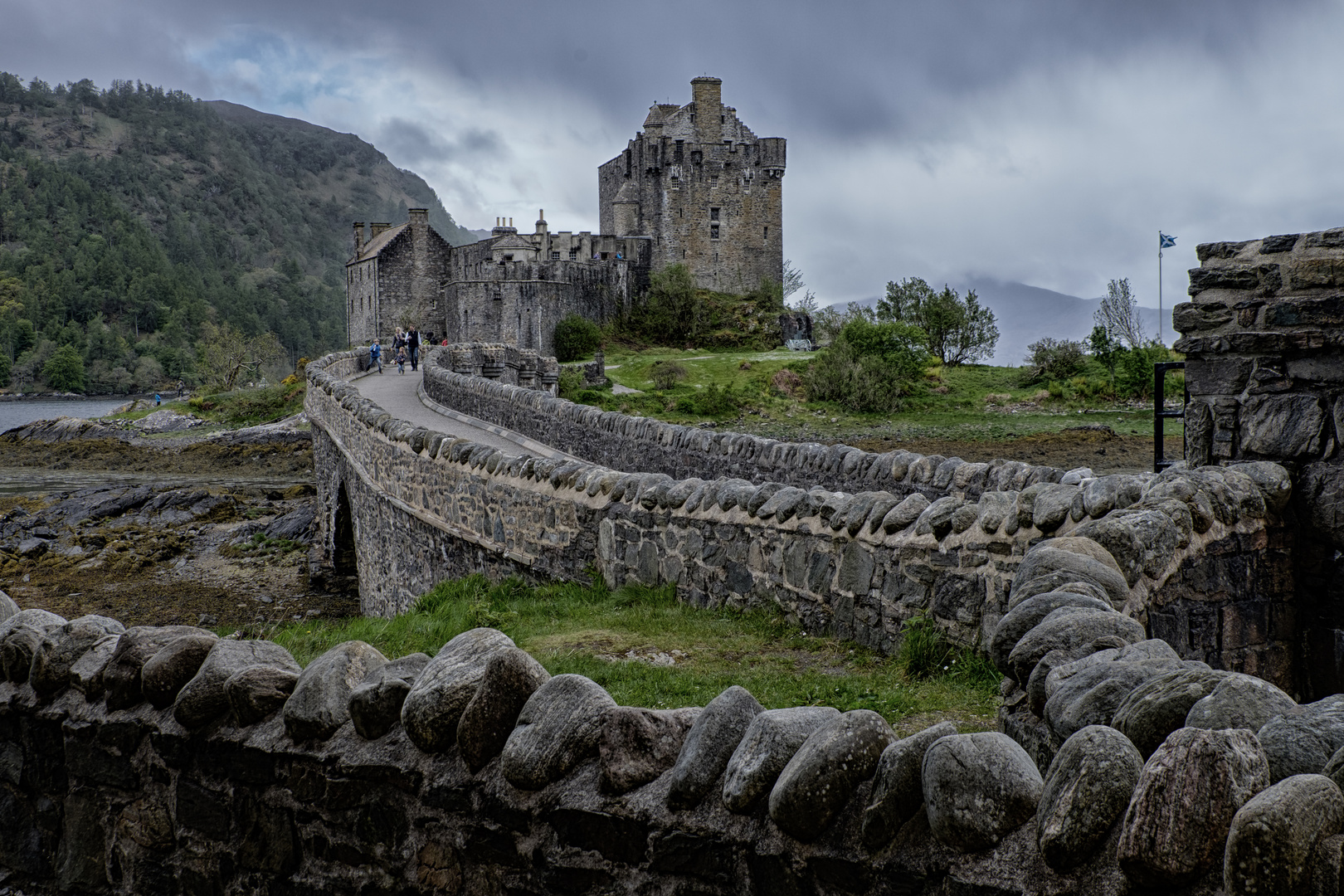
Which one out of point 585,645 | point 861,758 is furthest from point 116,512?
point 861,758

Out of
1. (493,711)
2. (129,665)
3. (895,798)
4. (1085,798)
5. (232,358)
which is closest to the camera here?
(1085,798)

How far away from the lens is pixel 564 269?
184ft

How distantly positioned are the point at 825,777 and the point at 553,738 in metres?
0.85

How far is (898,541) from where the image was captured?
243 inches

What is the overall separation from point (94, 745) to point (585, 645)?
137 inches

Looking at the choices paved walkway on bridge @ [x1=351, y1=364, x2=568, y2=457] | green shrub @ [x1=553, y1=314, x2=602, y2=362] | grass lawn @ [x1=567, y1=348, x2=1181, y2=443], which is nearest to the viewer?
paved walkway on bridge @ [x1=351, y1=364, x2=568, y2=457]

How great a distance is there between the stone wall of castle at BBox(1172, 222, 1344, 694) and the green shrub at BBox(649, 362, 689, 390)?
34.3 metres

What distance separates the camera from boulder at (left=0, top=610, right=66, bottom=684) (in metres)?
4.14

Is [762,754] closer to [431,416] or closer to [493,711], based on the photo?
[493,711]

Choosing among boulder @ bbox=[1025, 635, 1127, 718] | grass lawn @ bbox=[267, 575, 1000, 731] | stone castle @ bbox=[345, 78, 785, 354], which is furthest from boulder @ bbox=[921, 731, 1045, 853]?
stone castle @ bbox=[345, 78, 785, 354]

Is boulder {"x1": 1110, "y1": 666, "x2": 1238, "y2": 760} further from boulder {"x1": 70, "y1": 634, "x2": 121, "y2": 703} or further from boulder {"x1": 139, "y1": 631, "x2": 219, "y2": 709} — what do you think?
boulder {"x1": 70, "y1": 634, "x2": 121, "y2": 703}

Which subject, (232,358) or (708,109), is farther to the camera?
(232,358)

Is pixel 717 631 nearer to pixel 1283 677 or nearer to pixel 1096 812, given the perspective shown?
pixel 1283 677

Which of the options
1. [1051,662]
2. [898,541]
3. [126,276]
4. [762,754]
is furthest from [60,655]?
[126,276]
